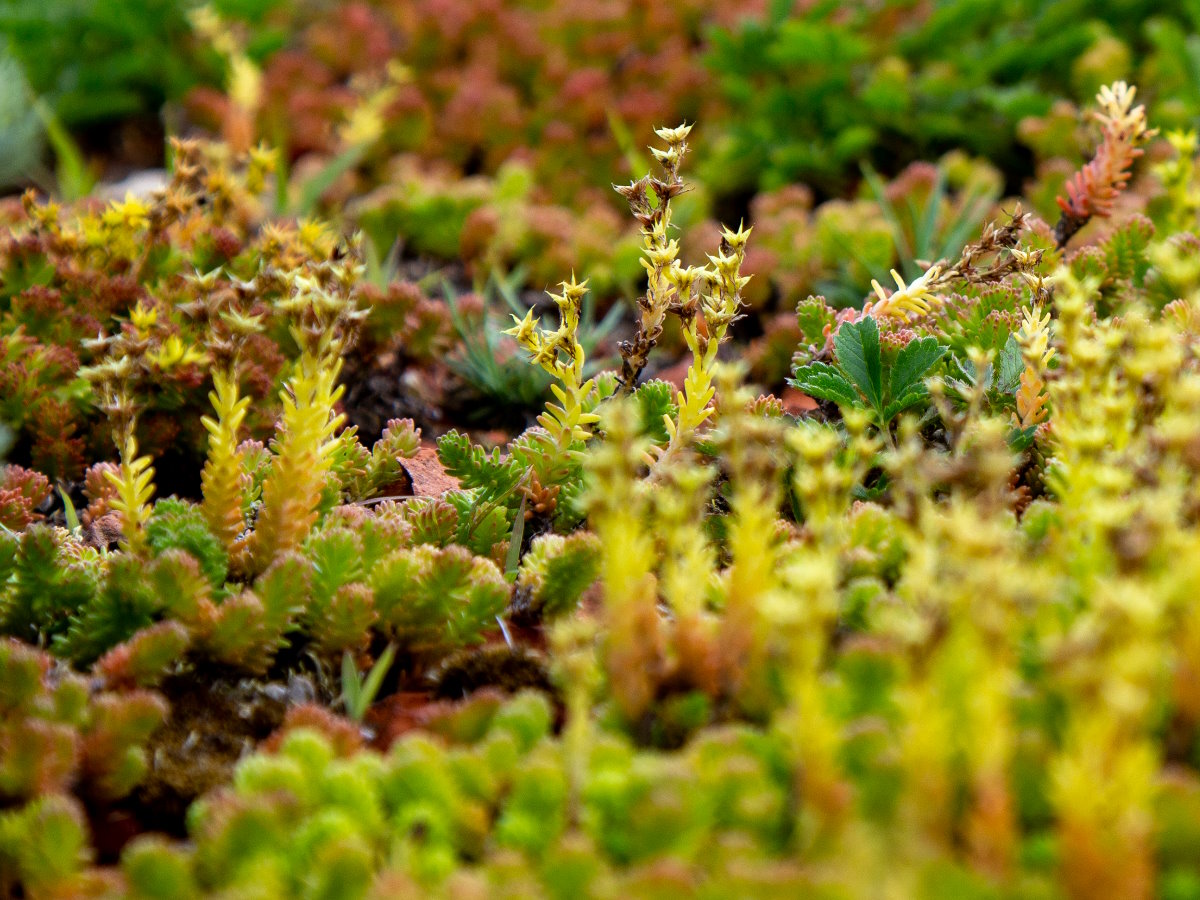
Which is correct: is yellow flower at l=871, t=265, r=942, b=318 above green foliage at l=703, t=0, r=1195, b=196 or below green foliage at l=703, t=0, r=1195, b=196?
below

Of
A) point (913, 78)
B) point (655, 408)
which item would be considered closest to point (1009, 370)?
point (655, 408)

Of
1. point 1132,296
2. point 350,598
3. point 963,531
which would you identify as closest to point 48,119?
point 350,598

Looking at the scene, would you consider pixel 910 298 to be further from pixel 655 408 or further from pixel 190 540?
pixel 190 540

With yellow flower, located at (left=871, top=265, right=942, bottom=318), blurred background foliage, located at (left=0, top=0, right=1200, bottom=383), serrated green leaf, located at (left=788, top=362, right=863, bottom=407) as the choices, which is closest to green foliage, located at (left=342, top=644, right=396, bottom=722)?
serrated green leaf, located at (left=788, top=362, right=863, bottom=407)

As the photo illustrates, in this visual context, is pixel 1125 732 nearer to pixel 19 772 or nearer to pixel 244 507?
pixel 19 772

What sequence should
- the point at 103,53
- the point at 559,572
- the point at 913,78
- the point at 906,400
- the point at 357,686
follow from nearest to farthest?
the point at 357,686
the point at 559,572
the point at 906,400
the point at 913,78
the point at 103,53

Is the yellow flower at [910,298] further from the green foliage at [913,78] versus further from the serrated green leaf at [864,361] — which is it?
the green foliage at [913,78]

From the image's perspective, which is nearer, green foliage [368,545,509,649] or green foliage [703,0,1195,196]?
green foliage [368,545,509,649]

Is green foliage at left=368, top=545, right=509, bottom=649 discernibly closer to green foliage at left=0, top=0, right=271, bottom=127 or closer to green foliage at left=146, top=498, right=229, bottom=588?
green foliage at left=146, top=498, right=229, bottom=588
